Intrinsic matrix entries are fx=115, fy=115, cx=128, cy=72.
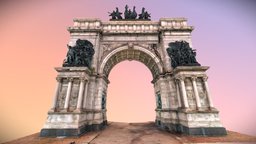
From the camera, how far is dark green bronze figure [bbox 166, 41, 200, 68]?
41.0ft

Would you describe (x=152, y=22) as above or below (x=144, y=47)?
above

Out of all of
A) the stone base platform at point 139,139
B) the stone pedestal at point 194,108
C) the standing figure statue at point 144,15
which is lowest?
the stone base platform at point 139,139

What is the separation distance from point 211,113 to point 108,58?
1238cm

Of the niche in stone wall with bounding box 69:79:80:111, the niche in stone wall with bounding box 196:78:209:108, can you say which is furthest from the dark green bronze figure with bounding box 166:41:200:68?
the niche in stone wall with bounding box 69:79:80:111

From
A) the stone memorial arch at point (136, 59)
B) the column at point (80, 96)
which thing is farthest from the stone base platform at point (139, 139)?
the column at point (80, 96)

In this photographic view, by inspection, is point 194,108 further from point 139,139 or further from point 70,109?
point 70,109

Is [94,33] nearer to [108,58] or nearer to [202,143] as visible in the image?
[108,58]

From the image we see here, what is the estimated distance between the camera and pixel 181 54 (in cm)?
1314

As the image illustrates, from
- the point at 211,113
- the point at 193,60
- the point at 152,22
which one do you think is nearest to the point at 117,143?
the point at 211,113

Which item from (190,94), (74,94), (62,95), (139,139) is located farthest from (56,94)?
(190,94)

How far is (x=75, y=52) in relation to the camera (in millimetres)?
13148

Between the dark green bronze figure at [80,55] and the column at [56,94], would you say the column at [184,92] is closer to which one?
the dark green bronze figure at [80,55]

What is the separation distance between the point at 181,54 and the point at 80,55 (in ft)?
37.5

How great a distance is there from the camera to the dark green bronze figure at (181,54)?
12509mm
